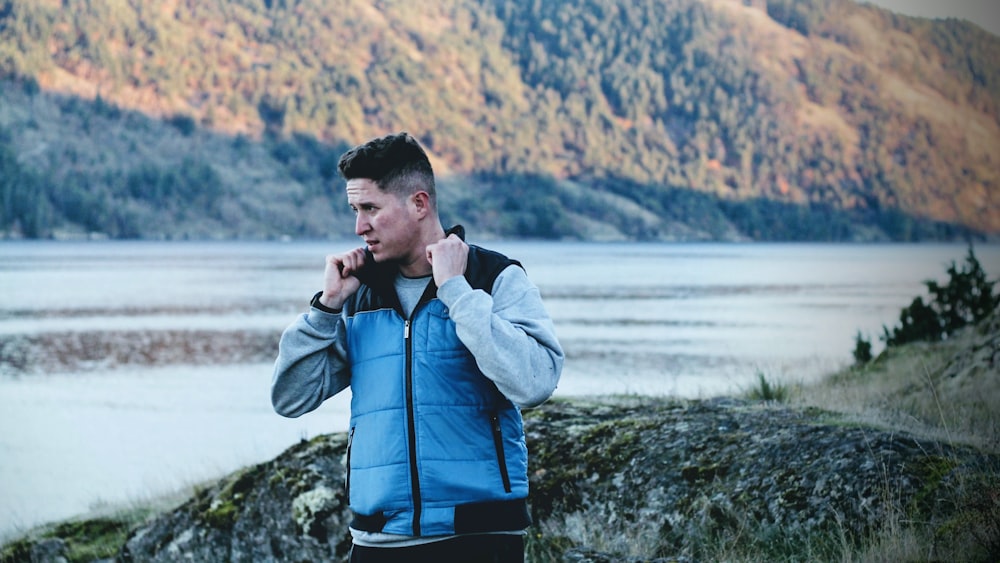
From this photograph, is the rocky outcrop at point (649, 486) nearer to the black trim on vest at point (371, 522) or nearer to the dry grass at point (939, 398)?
the dry grass at point (939, 398)

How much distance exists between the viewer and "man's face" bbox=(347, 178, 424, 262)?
142 inches

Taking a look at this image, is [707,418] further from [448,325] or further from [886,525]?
[448,325]

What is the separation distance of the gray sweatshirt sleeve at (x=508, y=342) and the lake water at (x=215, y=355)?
7375 mm

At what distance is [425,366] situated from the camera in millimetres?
3473

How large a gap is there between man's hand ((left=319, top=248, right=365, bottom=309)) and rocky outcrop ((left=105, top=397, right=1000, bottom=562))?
6.94 feet

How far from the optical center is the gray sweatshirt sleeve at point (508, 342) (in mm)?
3258

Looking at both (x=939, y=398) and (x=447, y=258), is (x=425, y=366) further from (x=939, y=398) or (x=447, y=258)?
(x=939, y=398)

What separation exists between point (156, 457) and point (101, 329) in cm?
3009

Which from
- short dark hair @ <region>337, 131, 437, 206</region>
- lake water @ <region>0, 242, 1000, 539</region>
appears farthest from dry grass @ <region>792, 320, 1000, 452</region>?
short dark hair @ <region>337, 131, 437, 206</region>

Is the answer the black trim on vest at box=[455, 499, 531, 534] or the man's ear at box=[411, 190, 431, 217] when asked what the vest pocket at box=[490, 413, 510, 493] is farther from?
the man's ear at box=[411, 190, 431, 217]

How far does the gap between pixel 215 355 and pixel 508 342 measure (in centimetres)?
3585

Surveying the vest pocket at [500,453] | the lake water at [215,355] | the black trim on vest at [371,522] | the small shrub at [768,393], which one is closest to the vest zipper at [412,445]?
the black trim on vest at [371,522]

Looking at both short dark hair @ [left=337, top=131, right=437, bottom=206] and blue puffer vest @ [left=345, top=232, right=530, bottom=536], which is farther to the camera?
short dark hair @ [left=337, top=131, right=437, bottom=206]

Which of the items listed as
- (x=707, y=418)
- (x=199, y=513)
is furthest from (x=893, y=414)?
(x=199, y=513)
